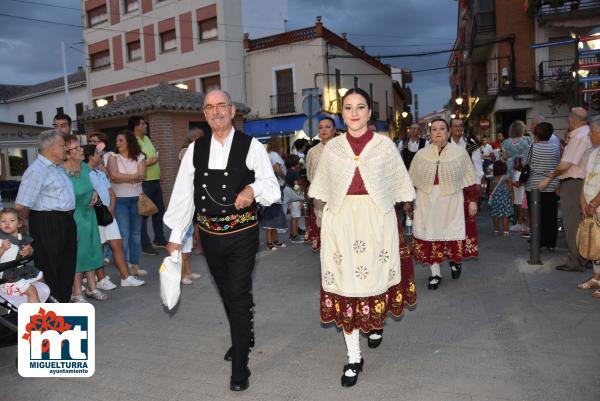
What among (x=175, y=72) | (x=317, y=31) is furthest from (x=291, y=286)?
(x=175, y=72)

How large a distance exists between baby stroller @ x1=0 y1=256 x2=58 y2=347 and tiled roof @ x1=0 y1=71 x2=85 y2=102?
36.6 m

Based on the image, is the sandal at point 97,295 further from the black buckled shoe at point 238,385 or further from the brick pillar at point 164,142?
the brick pillar at point 164,142

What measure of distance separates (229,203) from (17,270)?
204 centimetres

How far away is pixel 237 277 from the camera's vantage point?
11.9 feet

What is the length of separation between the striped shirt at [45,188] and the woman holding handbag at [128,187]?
2095 mm

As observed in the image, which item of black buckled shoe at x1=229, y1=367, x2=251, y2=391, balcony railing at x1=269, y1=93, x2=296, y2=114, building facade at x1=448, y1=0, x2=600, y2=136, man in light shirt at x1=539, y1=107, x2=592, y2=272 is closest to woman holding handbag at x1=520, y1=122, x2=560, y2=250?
man in light shirt at x1=539, y1=107, x2=592, y2=272

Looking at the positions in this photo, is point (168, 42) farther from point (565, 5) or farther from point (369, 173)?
point (369, 173)

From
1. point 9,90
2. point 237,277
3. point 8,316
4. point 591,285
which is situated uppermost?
point 9,90

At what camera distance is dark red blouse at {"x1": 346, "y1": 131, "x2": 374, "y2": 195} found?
3.74m

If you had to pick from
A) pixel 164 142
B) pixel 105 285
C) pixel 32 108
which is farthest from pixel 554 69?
pixel 32 108

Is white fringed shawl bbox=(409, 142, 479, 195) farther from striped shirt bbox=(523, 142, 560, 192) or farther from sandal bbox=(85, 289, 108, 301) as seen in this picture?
sandal bbox=(85, 289, 108, 301)

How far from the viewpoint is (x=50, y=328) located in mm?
3715

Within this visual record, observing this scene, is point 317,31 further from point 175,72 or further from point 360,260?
point 360,260

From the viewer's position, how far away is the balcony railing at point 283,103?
25844 millimetres
